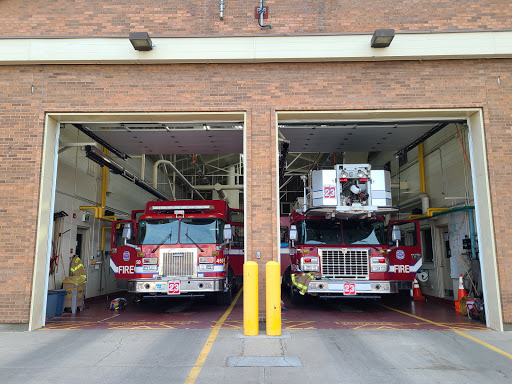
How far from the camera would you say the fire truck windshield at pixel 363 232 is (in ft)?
37.4

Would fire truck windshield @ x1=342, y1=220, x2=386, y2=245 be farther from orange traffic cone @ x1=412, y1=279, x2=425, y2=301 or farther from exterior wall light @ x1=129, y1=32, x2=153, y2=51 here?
exterior wall light @ x1=129, y1=32, x2=153, y2=51

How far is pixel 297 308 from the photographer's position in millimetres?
11984

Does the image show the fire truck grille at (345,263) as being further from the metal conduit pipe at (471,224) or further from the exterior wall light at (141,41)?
the exterior wall light at (141,41)

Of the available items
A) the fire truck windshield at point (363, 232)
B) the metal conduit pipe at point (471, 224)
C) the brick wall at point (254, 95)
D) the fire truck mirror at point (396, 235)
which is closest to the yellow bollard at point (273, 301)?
the brick wall at point (254, 95)

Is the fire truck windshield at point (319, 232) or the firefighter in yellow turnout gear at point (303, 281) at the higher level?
the fire truck windshield at point (319, 232)

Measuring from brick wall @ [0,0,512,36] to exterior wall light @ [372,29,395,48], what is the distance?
63cm

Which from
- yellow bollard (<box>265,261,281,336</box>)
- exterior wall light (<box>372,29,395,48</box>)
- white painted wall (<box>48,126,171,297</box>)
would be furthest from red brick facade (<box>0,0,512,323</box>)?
white painted wall (<box>48,126,171,297</box>)

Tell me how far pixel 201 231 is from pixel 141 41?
5.02 meters

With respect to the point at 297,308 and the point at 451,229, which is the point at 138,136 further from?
the point at 451,229

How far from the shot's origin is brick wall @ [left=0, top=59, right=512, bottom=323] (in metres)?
9.05

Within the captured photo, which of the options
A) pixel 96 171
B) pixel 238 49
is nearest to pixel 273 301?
pixel 238 49

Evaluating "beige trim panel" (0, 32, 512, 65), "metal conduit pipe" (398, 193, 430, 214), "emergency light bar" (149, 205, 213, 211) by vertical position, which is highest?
"beige trim panel" (0, 32, 512, 65)

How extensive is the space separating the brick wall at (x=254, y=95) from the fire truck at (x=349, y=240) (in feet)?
5.86

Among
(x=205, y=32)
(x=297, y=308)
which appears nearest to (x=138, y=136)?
(x=205, y=32)
